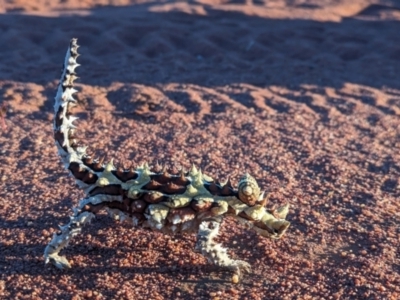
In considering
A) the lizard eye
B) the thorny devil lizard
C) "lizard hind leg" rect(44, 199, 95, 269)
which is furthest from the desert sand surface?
the lizard eye

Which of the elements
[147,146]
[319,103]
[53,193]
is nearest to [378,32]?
[319,103]

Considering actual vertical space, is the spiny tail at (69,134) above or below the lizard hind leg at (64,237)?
above

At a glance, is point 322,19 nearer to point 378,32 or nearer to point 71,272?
point 378,32

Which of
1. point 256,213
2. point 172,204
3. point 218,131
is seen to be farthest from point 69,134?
point 218,131

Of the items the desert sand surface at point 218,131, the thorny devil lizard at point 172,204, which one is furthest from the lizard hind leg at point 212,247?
the desert sand surface at point 218,131

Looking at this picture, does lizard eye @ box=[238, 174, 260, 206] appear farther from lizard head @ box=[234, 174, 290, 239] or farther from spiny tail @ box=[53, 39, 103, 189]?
spiny tail @ box=[53, 39, 103, 189]

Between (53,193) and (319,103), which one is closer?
(53,193)

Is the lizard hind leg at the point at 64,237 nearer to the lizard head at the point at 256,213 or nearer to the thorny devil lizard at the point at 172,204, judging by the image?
the thorny devil lizard at the point at 172,204
